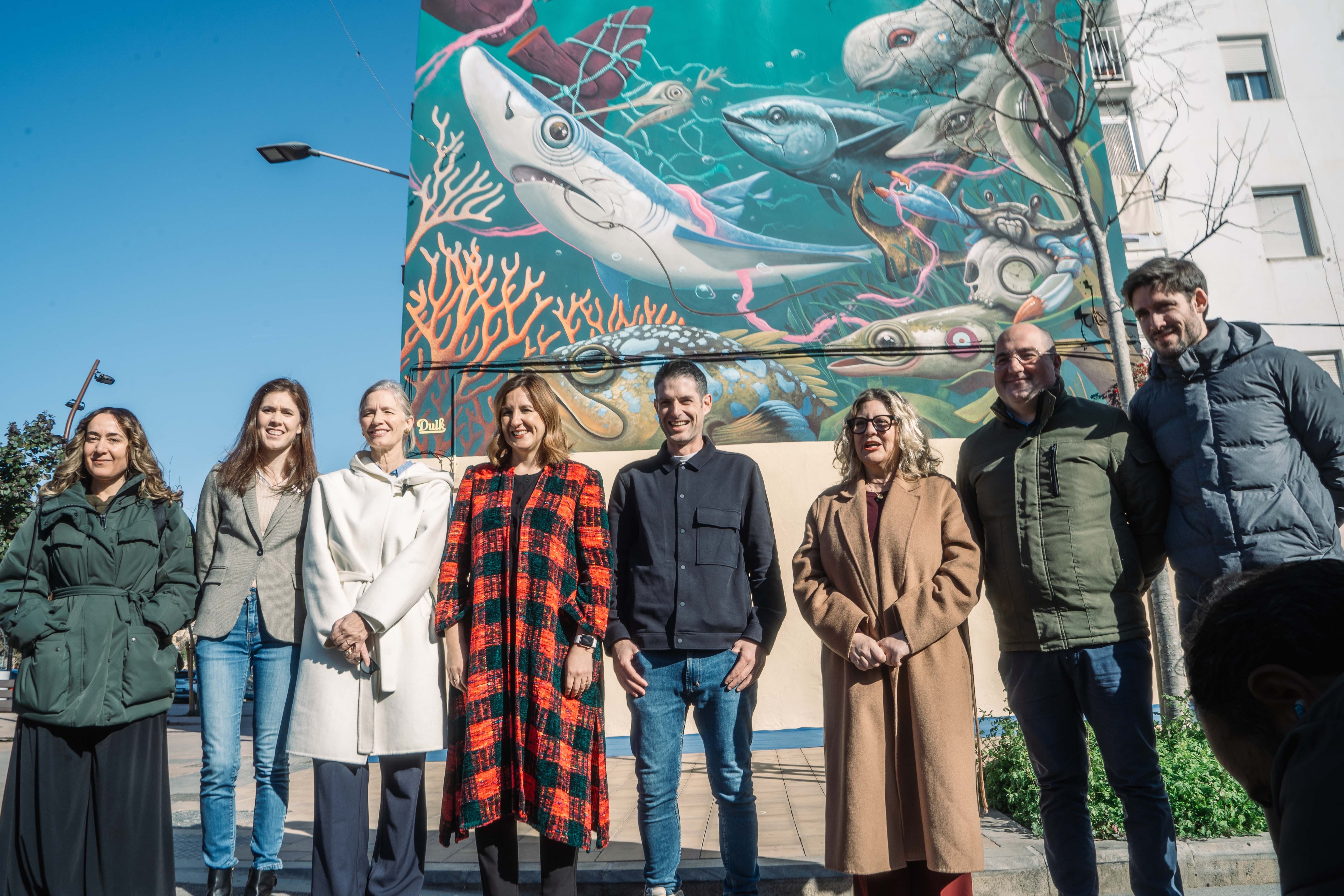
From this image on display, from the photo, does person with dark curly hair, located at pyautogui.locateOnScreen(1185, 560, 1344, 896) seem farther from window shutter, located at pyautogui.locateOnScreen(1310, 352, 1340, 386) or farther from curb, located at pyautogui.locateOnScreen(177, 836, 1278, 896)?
window shutter, located at pyautogui.locateOnScreen(1310, 352, 1340, 386)

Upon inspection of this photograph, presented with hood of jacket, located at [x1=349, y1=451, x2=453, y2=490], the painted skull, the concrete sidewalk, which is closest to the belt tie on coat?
hood of jacket, located at [x1=349, y1=451, x2=453, y2=490]

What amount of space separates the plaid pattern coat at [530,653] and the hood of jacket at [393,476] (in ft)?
0.54

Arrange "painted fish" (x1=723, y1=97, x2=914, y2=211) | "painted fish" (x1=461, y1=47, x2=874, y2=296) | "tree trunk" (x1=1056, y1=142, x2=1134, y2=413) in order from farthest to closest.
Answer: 1. "painted fish" (x1=723, y1=97, x2=914, y2=211)
2. "painted fish" (x1=461, y1=47, x2=874, y2=296)
3. "tree trunk" (x1=1056, y1=142, x2=1134, y2=413)

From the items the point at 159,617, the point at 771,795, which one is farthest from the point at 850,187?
the point at 159,617

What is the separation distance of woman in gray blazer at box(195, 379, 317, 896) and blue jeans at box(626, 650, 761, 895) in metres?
1.46

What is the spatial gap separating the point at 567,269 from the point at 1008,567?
22.3 ft

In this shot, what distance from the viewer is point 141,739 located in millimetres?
3250

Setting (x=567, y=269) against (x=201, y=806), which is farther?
(x=567, y=269)

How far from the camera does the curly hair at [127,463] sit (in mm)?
3469

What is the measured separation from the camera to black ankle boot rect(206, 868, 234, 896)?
133 inches

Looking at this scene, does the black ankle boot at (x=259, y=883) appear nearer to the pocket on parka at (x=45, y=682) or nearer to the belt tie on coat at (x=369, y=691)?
the belt tie on coat at (x=369, y=691)

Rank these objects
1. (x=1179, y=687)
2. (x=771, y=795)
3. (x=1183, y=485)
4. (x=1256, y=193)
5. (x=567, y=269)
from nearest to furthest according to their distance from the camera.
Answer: (x=1183, y=485)
(x=1179, y=687)
(x=771, y=795)
(x=567, y=269)
(x=1256, y=193)

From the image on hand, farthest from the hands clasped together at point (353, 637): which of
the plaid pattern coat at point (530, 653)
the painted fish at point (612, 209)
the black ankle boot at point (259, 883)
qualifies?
the painted fish at point (612, 209)

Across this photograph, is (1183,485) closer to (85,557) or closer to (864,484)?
(864,484)
